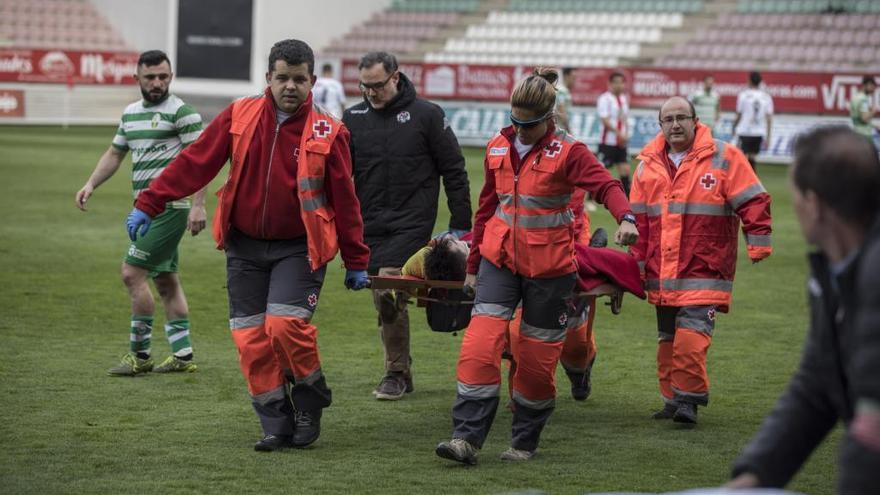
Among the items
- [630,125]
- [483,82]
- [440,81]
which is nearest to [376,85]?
[630,125]

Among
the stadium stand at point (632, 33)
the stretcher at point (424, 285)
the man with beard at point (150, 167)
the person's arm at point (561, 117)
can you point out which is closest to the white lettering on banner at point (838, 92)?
the stadium stand at point (632, 33)

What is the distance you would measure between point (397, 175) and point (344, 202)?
1475mm

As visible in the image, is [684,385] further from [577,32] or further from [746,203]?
[577,32]

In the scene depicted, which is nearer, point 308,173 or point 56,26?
point 308,173

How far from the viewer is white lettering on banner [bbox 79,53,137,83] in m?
40.7

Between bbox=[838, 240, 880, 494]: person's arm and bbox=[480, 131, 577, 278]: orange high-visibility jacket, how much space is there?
3882 mm

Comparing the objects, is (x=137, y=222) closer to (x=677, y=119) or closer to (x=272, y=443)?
(x=272, y=443)

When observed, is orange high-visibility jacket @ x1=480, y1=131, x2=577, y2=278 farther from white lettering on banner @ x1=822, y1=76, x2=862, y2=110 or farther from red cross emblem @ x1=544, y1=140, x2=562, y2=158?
white lettering on banner @ x1=822, y1=76, x2=862, y2=110

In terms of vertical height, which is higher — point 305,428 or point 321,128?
point 321,128

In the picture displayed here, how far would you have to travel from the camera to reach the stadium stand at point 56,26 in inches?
1752

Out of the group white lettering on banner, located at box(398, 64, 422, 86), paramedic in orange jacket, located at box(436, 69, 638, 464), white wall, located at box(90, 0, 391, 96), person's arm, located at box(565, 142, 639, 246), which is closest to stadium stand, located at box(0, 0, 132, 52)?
white wall, located at box(90, 0, 391, 96)

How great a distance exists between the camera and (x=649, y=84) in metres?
32.8

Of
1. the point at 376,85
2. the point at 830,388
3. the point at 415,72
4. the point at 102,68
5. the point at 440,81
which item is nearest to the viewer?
the point at 830,388

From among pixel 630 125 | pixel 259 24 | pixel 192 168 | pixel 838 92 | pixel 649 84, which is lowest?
pixel 630 125
